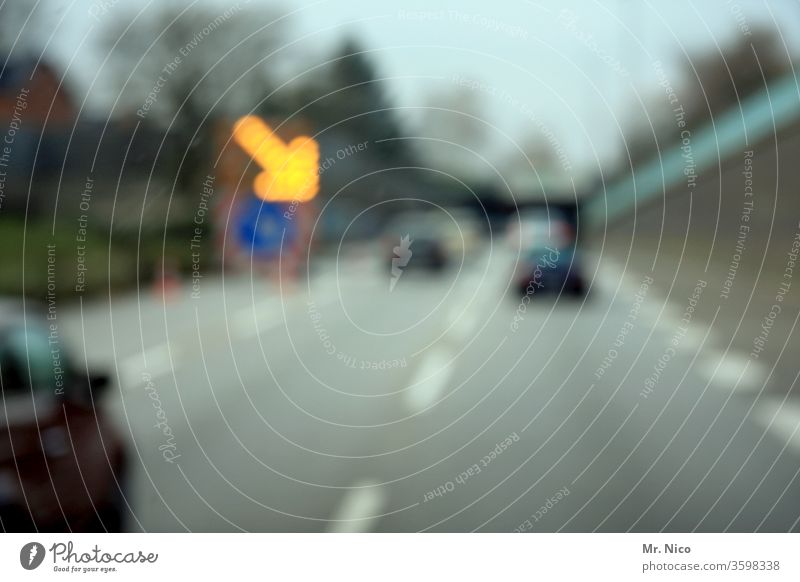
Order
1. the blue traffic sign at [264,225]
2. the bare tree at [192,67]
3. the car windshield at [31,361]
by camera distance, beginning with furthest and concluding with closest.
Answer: the blue traffic sign at [264,225] < the car windshield at [31,361] < the bare tree at [192,67]

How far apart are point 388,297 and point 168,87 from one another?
3.32ft

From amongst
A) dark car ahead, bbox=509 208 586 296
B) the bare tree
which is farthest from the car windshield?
dark car ahead, bbox=509 208 586 296

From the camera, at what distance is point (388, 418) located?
11.7 feet

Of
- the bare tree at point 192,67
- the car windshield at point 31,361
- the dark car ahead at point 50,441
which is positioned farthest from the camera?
the car windshield at point 31,361

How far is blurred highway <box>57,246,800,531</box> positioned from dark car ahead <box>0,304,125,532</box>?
8 cm

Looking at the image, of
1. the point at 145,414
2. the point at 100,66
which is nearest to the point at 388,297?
the point at 145,414

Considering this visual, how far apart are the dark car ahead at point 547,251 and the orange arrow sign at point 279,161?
63cm

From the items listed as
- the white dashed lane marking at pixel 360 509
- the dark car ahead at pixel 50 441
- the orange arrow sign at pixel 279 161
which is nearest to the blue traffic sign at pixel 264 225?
the orange arrow sign at pixel 279 161

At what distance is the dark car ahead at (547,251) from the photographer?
333cm

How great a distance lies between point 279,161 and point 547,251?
2.68ft

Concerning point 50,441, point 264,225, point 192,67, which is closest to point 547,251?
point 264,225

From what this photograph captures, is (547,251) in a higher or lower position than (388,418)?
higher

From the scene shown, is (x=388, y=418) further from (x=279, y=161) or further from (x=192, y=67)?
(x=192, y=67)

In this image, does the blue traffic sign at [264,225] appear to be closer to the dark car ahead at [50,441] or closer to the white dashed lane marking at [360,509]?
the dark car ahead at [50,441]
